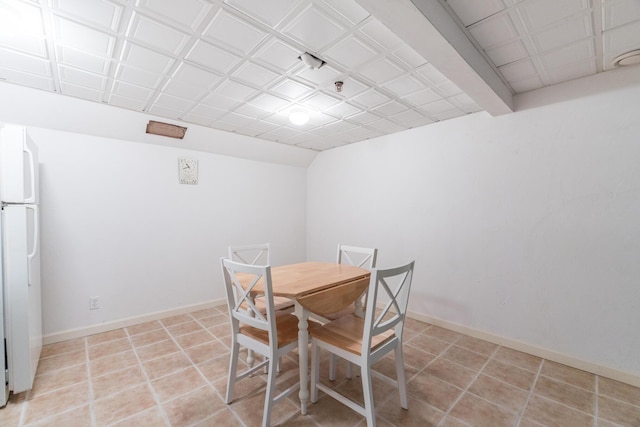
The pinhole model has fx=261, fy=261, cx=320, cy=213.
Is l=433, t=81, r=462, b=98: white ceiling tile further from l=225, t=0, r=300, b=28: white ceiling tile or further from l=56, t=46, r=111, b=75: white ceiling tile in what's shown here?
l=56, t=46, r=111, b=75: white ceiling tile

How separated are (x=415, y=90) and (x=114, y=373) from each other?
3.32 m

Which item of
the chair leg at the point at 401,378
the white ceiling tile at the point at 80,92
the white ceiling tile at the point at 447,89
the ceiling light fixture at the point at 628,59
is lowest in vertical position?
the chair leg at the point at 401,378

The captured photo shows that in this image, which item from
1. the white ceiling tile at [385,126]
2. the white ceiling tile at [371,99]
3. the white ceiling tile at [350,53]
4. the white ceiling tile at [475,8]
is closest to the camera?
the white ceiling tile at [475,8]

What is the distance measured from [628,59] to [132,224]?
4.47 m

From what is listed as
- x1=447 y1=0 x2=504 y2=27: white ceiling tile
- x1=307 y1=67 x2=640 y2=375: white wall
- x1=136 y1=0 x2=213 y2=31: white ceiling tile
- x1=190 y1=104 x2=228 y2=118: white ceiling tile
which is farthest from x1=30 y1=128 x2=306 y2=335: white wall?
x1=447 y1=0 x2=504 y2=27: white ceiling tile

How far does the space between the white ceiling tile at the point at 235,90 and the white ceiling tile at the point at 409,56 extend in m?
1.16

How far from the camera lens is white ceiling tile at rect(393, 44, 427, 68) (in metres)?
1.65

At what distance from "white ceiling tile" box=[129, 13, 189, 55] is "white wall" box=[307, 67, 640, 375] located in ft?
8.25

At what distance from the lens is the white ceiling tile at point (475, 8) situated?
4.31 feet

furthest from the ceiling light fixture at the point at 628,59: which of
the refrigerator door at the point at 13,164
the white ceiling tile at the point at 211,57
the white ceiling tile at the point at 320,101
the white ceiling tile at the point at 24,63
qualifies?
the refrigerator door at the point at 13,164

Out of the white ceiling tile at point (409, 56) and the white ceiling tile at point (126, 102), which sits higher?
the white ceiling tile at point (409, 56)

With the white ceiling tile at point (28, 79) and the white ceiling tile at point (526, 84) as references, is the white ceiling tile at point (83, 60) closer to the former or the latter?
the white ceiling tile at point (28, 79)

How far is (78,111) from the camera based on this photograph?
2.38 meters

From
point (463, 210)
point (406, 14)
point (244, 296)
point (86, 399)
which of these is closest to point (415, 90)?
point (406, 14)
